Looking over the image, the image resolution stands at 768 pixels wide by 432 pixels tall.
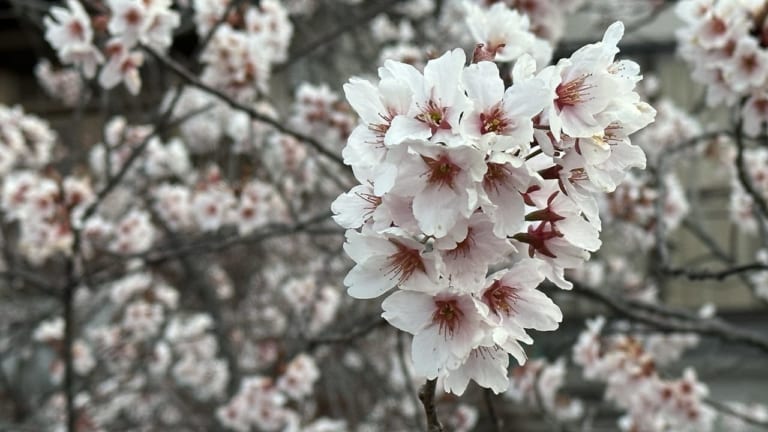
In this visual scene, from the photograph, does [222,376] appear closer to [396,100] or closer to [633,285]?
[633,285]

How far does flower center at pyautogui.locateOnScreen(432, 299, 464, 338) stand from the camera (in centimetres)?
79

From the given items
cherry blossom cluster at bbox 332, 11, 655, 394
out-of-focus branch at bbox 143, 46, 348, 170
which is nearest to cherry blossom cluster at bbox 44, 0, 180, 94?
out-of-focus branch at bbox 143, 46, 348, 170

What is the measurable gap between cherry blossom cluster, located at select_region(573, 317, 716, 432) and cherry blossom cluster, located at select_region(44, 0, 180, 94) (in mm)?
1448

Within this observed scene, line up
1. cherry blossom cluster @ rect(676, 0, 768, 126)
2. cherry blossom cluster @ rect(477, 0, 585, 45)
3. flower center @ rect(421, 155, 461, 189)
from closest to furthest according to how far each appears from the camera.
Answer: flower center @ rect(421, 155, 461, 189)
cherry blossom cluster @ rect(676, 0, 768, 126)
cherry blossom cluster @ rect(477, 0, 585, 45)

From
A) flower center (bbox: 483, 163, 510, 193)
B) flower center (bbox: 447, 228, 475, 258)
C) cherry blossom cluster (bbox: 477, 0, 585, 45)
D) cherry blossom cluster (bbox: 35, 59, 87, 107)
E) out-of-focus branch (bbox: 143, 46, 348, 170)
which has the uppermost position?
cherry blossom cluster (bbox: 35, 59, 87, 107)

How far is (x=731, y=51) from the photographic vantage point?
1.59 m

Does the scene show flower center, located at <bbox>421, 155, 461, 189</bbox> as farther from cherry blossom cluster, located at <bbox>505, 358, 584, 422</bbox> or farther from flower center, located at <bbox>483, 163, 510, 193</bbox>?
cherry blossom cluster, located at <bbox>505, 358, 584, 422</bbox>

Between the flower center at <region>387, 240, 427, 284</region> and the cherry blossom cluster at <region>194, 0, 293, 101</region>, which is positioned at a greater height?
the cherry blossom cluster at <region>194, 0, 293, 101</region>

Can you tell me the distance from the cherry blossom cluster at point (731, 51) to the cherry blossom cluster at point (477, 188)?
33.2 inches

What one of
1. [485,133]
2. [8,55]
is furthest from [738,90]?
[8,55]

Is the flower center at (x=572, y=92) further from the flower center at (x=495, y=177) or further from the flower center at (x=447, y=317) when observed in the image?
the flower center at (x=447, y=317)

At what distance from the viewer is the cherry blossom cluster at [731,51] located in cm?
152

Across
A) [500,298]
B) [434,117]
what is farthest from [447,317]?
[434,117]

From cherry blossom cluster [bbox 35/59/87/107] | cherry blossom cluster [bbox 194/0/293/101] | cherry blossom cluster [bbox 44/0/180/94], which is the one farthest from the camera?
cherry blossom cluster [bbox 35/59/87/107]
